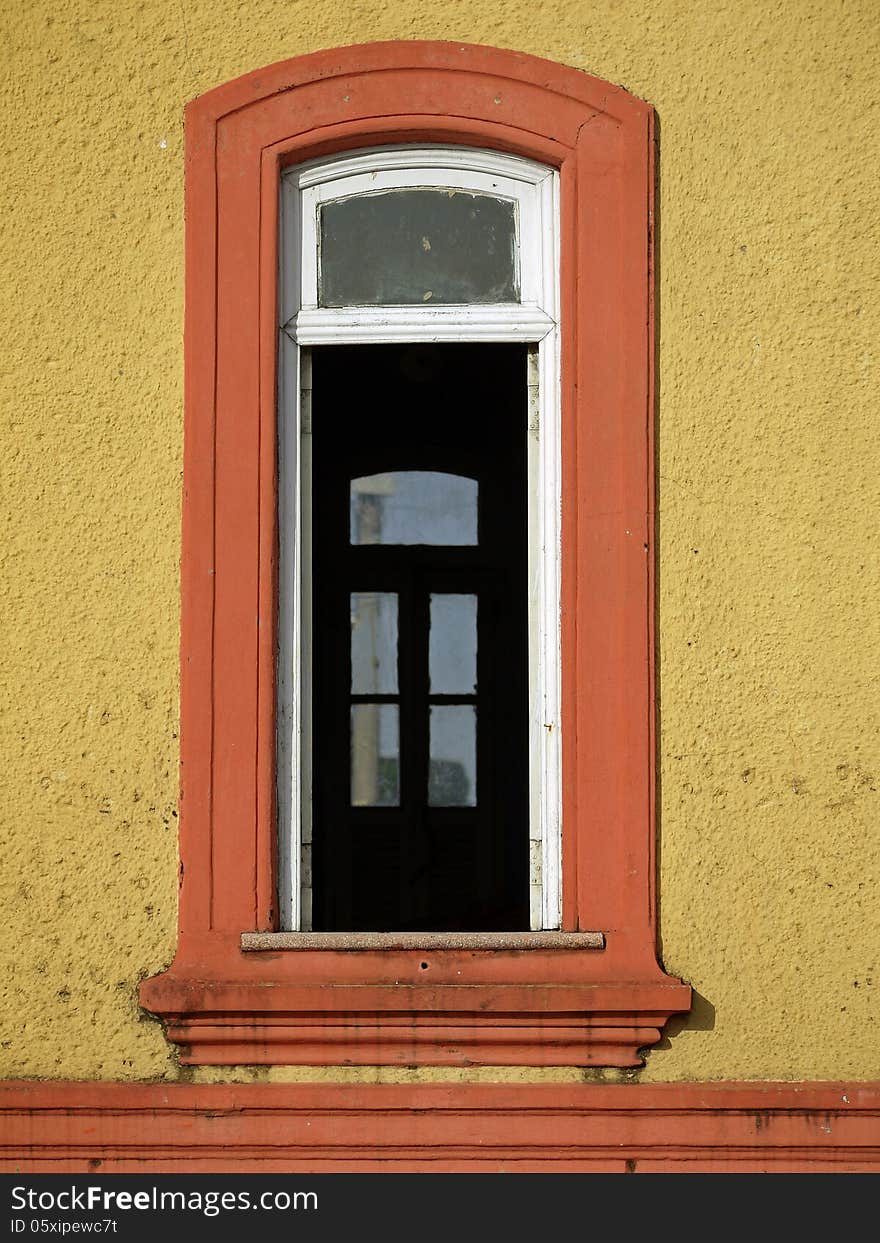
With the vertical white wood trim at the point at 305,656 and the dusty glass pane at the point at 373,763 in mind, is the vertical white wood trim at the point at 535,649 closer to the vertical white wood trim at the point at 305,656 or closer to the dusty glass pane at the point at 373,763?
the vertical white wood trim at the point at 305,656

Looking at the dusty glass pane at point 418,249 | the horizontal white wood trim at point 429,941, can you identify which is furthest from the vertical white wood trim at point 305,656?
the dusty glass pane at point 418,249

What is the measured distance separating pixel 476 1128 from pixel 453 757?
3.65 m

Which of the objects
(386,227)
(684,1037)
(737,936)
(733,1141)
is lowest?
(733,1141)

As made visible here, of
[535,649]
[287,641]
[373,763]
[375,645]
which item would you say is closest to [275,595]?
[287,641]

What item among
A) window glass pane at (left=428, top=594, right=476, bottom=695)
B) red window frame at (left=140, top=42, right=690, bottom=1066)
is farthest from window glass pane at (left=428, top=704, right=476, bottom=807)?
red window frame at (left=140, top=42, right=690, bottom=1066)

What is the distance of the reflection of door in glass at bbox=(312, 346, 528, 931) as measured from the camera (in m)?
6.41

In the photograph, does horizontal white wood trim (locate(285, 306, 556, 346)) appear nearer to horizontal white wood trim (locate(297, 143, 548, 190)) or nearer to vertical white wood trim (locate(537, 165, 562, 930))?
vertical white wood trim (locate(537, 165, 562, 930))

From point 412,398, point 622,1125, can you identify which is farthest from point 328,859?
point 622,1125

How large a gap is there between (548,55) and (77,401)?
4.88 feet

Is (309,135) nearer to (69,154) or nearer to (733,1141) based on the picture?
(69,154)

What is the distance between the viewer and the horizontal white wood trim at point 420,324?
3.40m

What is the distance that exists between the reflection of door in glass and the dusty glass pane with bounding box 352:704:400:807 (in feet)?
1.02

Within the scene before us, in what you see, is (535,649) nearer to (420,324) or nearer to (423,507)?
(420,324)

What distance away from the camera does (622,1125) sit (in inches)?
125
